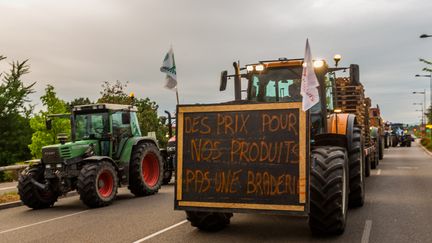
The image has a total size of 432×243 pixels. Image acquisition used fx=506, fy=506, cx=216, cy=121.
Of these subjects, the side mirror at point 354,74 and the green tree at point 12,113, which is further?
the green tree at point 12,113

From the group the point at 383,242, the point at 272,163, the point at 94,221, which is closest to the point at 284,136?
the point at 272,163

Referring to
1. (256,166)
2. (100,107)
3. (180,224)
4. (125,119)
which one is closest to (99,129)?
(100,107)

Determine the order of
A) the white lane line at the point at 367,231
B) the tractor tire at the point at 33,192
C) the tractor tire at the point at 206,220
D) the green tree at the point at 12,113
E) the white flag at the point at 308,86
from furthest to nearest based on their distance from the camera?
1. the green tree at the point at 12,113
2. the tractor tire at the point at 33,192
3. the tractor tire at the point at 206,220
4. the white lane line at the point at 367,231
5. the white flag at the point at 308,86

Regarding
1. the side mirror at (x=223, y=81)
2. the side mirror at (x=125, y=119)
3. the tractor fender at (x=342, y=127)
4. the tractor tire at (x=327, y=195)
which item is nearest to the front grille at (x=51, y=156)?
the side mirror at (x=125, y=119)

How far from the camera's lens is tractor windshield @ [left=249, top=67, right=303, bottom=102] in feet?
33.3

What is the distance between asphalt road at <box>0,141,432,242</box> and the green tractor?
0.46 meters

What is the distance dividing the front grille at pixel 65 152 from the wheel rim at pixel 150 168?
3041mm

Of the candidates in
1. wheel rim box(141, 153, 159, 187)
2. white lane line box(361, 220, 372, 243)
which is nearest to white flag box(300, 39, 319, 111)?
white lane line box(361, 220, 372, 243)

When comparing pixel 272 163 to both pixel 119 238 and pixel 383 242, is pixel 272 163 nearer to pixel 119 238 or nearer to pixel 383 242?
pixel 383 242

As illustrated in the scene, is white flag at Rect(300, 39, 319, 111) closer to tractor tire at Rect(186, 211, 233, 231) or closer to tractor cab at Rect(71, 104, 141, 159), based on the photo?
tractor tire at Rect(186, 211, 233, 231)

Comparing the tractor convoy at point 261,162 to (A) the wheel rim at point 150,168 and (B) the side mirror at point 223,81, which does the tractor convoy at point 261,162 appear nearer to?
(B) the side mirror at point 223,81

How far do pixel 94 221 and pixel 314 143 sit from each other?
465 cm

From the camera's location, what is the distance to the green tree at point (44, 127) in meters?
36.9

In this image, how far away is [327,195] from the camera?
7.43 m
